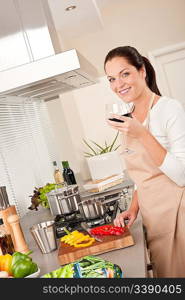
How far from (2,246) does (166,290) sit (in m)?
1.33

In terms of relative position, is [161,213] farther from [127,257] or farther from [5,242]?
[5,242]

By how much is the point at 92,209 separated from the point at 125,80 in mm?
596

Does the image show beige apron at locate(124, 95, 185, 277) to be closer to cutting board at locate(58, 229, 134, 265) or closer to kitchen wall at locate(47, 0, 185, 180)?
cutting board at locate(58, 229, 134, 265)

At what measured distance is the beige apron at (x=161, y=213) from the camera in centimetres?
183

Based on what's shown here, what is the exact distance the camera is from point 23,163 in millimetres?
3352

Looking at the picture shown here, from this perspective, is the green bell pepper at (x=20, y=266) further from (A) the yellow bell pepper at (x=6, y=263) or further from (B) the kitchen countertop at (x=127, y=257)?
(B) the kitchen countertop at (x=127, y=257)

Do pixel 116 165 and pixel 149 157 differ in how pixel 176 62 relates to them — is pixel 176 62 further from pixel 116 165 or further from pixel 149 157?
pixel 149 157

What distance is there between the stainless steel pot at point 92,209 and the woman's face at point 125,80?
49cm

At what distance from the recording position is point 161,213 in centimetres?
185

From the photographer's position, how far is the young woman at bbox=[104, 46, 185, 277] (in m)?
1.74

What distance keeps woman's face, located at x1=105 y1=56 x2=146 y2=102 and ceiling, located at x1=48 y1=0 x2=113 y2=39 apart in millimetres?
1944

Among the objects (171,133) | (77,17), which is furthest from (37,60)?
(77,17)

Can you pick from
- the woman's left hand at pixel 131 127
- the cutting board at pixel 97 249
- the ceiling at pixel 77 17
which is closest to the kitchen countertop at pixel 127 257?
the cutting board at pixel 97 249

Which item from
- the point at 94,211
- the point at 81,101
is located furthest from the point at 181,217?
the point at 81,101
